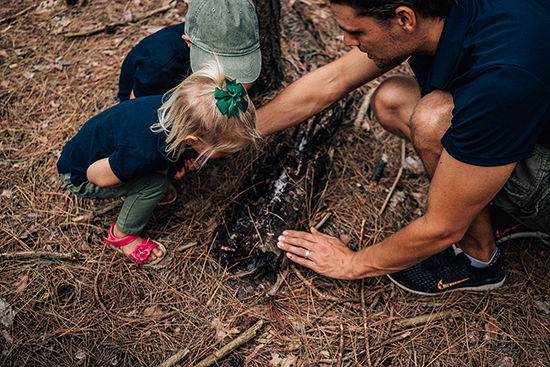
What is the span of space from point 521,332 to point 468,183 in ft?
4.20

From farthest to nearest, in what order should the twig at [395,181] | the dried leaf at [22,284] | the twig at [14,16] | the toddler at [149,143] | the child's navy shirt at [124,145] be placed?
the twig at [14,16] → the twig at [395,181] → the dried leaf at [22,284] → the child's navy shirt at [124,145] → the toddler at [149,143]

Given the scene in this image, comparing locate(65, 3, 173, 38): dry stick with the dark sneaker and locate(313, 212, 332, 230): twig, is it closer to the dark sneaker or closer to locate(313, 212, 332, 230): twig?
locate(313, 212, 332, 230): twig

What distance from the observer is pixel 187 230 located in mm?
2574

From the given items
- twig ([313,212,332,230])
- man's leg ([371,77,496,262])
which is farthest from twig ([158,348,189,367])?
man's leg ([371,77,496,262])

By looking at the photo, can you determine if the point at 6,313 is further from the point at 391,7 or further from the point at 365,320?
the point at 391,7

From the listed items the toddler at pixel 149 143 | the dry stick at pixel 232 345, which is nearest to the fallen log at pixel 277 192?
the dry stick at pixel 232 345

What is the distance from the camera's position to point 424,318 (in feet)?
7.68

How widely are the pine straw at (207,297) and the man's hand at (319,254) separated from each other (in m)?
0.14

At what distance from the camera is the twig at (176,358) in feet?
6.80

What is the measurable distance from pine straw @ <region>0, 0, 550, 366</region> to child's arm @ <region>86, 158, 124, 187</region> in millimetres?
473

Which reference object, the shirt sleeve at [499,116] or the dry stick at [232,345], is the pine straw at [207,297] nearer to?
the dry stick at [232,345]

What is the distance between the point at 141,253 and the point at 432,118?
182 cm

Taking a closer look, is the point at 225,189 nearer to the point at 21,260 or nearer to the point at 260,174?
the point at 260,174

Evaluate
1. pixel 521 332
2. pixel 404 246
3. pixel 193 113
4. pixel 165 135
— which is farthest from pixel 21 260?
pixel 521 332
